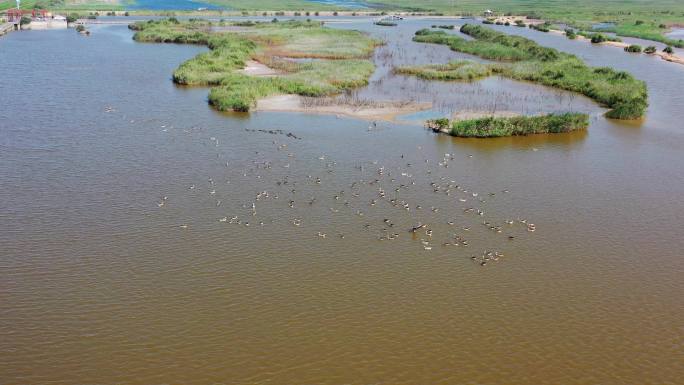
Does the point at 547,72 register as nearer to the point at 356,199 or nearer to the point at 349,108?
the point at 349,108

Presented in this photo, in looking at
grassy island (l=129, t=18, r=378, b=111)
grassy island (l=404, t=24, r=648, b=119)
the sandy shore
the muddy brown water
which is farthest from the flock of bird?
grassy island (l=404, t=24, r=648, b=119)

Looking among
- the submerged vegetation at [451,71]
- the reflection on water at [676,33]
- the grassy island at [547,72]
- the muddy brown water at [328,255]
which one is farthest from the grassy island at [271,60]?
the reflection on water at [676,33]

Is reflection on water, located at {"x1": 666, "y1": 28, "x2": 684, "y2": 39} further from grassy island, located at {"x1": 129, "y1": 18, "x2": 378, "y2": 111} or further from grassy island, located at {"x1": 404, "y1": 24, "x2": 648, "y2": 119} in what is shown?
grassy island, located at {"x1": 129, "y1": 18, "x2": 378, "y2": 111}

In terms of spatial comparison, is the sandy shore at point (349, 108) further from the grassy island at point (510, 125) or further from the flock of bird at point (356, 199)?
the flock of bird at point (356, 199)

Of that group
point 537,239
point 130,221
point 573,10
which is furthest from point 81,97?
point 573,10

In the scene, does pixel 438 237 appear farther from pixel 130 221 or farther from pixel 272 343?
pixel 130 221

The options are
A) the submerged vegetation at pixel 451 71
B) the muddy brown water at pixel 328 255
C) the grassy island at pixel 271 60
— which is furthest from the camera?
the submerged vegetation at pixel 451 71
